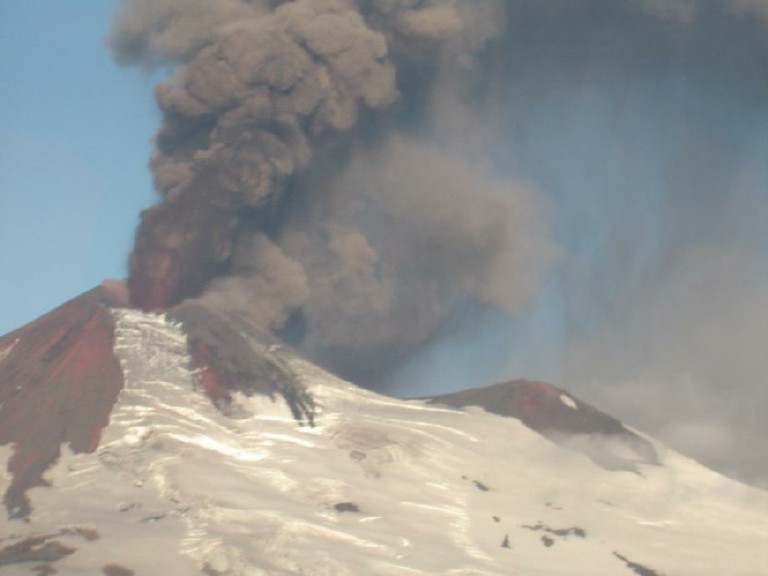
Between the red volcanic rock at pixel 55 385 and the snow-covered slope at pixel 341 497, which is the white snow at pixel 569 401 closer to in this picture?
the snow-covered slope at pixel 341 497

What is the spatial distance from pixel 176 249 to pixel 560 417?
19.6m

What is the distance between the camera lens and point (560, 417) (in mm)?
73375

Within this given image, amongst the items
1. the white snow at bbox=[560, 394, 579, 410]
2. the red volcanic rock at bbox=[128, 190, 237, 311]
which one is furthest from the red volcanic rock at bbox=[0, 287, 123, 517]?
the white snow at bbox=[560, 394, 579, 410]

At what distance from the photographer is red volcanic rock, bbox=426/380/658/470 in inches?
2817

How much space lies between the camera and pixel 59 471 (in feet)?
189

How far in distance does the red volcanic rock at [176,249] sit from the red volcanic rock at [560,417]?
13.0 m

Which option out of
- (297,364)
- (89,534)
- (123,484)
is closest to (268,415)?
(297,364)

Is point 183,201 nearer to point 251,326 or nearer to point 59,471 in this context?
point 251,326

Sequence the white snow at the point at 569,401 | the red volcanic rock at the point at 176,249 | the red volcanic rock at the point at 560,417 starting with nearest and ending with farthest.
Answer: the red volcanic rock at the point at 176,249
the red volcanic rock at the point at 560,417
the white snow at the point at 569,401

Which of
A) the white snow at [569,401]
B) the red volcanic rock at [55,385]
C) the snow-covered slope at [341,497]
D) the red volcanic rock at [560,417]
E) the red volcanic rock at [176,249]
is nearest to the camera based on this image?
the snow-covered slope at [341,497]

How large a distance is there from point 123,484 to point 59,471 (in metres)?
2.61

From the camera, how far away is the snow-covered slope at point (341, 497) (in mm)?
51938

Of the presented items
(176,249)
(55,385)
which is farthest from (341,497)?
(176,249)

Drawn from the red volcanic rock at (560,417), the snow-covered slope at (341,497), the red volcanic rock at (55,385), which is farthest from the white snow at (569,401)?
the red volcanic rock at (55,385)
